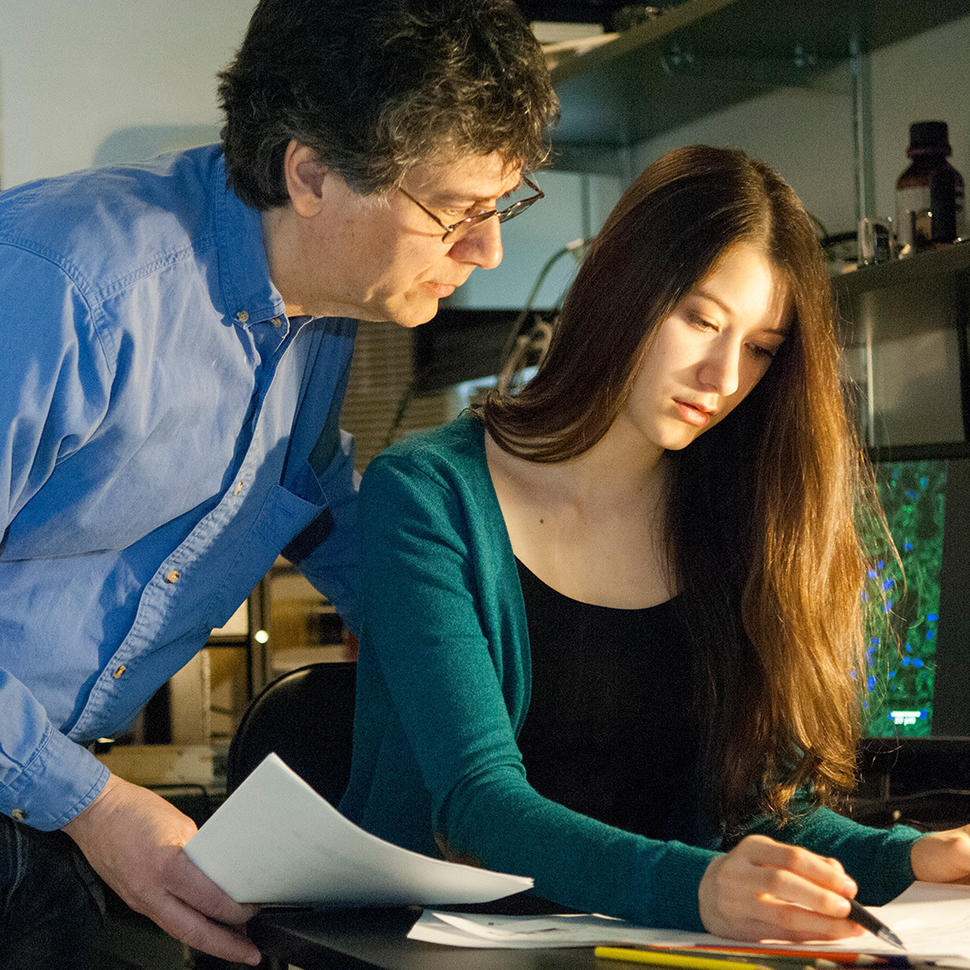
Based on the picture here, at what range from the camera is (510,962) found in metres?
0.67

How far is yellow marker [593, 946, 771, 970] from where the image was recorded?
643 mm

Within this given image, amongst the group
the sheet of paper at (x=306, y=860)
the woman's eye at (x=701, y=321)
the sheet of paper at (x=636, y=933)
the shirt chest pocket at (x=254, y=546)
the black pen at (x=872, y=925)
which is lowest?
the sheet of paper at (x=636, y=933)

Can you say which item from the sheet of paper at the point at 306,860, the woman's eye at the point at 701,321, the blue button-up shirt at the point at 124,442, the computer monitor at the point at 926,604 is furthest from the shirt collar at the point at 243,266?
the computer monitor at the point at 926,604

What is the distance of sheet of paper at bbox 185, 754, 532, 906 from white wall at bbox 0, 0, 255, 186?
6.33 ft

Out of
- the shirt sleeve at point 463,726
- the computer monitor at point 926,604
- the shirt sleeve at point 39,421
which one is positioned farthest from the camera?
the computer monitor at point 926,604

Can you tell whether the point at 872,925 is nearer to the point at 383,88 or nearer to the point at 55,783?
the point at 55,783

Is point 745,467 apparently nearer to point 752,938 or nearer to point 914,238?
point 914,238

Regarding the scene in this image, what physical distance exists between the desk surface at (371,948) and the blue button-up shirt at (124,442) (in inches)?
11.0

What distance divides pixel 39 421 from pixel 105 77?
66.5 inches

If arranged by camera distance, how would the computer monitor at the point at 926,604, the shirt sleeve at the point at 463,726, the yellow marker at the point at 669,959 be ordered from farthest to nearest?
the computer monitor at the point at 926,604 → the shirt sleeve at the point at 463,726 → the yellow marker at the point at 669,959

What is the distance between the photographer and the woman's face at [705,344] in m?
1.16

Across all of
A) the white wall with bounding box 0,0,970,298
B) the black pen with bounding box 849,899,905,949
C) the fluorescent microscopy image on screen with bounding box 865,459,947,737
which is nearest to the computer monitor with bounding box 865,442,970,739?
the fluorescent microscopy image on screen with bounding box 865,459,947,737

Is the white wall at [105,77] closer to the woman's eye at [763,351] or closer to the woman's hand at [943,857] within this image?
the woman's eye at [763,351]

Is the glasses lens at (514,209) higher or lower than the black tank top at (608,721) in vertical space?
higher
